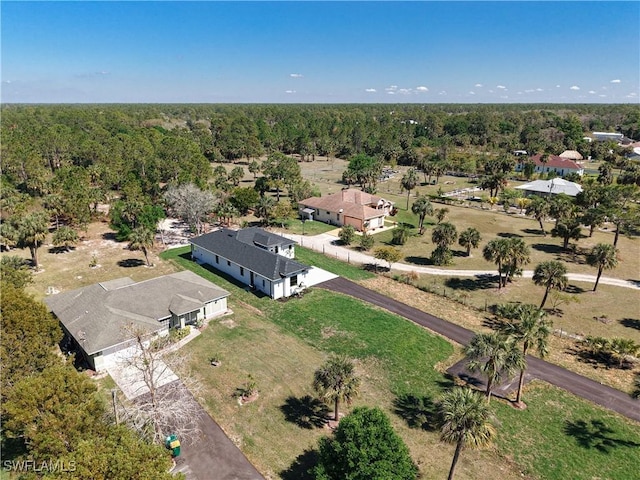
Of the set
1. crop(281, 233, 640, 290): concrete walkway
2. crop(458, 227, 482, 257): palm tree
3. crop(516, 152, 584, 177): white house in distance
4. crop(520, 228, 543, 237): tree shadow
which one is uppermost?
crop(516, 152, 584, 177): white house in distance

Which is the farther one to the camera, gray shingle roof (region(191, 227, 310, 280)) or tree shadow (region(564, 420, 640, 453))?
gray shingle roof (region(191, 227, 310, 280))

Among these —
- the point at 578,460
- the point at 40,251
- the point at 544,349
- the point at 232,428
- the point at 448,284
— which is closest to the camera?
the point at 578,460

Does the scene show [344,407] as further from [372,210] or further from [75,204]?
[75,204]

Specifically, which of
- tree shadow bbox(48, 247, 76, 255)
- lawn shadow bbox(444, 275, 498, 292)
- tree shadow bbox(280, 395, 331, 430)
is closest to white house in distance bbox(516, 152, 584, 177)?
lawn shadow bbox(444, 275, 498, 292)

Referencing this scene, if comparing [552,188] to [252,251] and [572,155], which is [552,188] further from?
[252,251]

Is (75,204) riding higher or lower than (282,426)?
higher

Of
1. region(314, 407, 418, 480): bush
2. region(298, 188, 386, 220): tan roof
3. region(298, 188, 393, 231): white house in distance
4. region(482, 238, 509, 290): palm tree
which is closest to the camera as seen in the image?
region(314, 407, 418, 480): bush

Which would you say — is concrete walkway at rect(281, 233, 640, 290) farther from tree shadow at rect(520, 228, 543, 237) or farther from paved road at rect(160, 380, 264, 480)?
paved road at rect(160, 380, 264, 480)

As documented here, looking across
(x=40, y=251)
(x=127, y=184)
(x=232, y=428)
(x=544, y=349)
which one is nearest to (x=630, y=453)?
(x=544, y=349)
